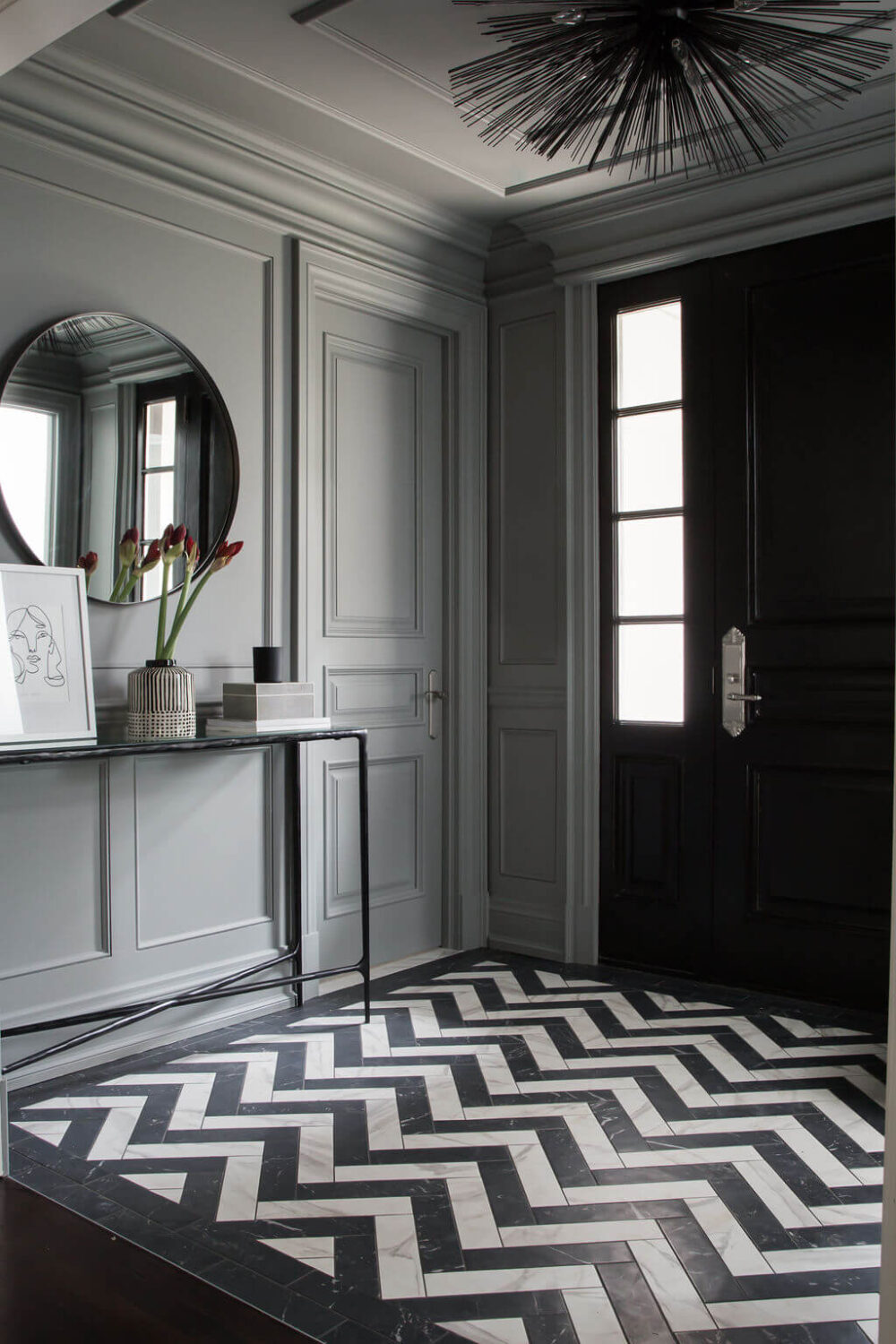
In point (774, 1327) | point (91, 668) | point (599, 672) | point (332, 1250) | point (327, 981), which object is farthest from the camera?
point (599, 672)

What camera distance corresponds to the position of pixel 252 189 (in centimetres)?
354

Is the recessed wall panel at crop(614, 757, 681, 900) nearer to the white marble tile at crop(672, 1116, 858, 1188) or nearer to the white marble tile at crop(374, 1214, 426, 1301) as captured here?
the white marble tile at crop(672, 1116, 858, 1188)

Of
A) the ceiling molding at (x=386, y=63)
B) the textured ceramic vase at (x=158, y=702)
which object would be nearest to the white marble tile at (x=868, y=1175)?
the textured ceramic vase at (x=158, y=702)

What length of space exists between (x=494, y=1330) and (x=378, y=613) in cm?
260

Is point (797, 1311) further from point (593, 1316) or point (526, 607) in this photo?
point (526, 607)

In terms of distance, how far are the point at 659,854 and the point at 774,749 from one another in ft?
1.93

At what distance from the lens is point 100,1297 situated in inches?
75.7

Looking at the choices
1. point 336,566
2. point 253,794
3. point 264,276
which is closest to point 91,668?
point 253,794

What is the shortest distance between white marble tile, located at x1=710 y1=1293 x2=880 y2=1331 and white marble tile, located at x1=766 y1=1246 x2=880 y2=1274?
0.08 meters

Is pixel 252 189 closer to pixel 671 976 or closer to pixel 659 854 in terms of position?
pixel 659 854

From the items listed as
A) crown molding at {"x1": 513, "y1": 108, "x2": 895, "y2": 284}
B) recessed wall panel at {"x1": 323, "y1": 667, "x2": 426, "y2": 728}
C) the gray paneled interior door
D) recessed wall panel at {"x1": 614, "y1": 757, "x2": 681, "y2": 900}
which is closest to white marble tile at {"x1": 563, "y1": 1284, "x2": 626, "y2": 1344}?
the gray paneled interior door

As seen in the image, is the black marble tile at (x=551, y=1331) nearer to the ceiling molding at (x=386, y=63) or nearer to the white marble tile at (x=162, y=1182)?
the white marble tile at (x=162, y=1182)

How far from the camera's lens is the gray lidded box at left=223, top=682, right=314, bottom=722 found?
322 centimetres

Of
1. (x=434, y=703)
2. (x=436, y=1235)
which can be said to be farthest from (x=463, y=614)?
A: (x=436, y=1235)
